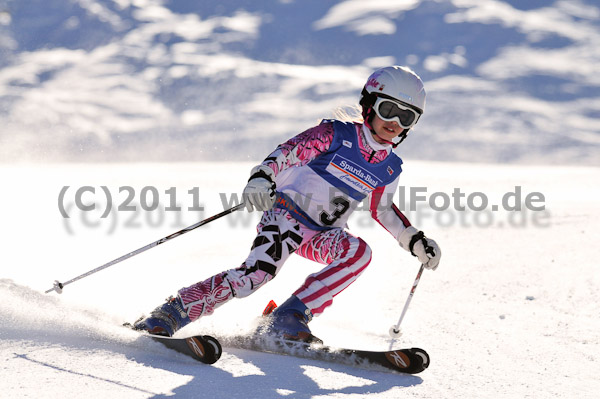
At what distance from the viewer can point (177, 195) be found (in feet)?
33.4

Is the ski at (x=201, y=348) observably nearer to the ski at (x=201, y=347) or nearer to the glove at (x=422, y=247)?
the ski at (x=201, y=347)

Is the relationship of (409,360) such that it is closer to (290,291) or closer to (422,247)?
(422,247)

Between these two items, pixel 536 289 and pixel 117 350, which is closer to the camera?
pixel 117 350

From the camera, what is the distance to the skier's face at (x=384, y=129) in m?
3.70

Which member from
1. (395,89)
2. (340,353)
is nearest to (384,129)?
(395,89)

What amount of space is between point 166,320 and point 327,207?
1136 millimetres

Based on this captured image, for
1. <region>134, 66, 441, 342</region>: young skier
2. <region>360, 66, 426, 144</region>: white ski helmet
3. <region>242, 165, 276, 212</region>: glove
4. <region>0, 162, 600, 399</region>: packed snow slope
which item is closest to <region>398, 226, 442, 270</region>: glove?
<region>134, 66, 441, 342</region>: young skier

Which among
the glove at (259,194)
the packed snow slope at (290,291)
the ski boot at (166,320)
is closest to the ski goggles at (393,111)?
the glove at (259,194)

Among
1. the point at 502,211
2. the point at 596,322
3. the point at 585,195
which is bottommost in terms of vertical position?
the point at 596,322

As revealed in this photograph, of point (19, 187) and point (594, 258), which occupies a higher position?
point (19, 187)

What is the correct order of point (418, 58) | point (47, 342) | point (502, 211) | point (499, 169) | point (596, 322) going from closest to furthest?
point (47, 342)
point (596, 322)
point (502, 211)
point (499, 169)
point (418, 58)

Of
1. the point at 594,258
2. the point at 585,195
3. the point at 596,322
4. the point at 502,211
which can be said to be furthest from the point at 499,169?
the point at 596,322

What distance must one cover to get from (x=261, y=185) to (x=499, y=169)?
15.0m

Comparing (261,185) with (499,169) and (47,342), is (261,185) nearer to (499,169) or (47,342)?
(47,342)
